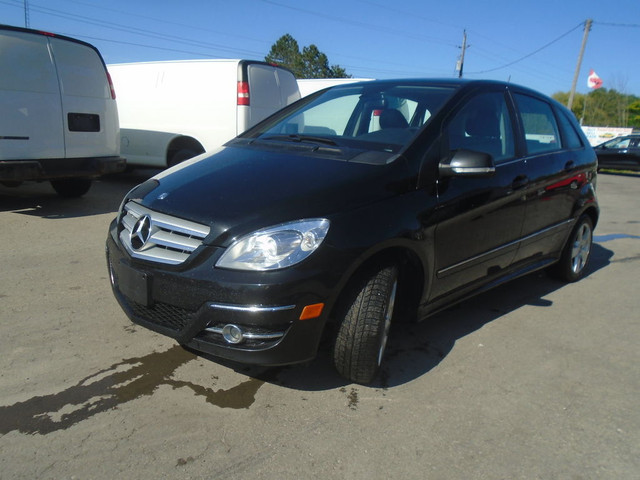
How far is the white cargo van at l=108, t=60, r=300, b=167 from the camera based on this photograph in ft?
25.7

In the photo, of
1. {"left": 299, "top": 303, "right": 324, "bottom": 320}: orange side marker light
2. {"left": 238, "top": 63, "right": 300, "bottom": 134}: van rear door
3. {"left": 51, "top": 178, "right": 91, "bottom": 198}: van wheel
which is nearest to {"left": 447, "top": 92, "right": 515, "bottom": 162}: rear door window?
{"left": 299, "top": 303, "right": 324, "bottom": 320}: orange side marker light

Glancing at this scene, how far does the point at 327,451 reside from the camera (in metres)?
2.35

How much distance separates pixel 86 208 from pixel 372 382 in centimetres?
551

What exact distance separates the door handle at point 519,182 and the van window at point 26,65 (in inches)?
204

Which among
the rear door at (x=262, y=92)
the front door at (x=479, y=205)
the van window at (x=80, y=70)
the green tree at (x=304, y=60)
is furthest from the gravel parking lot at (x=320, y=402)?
the green tree at (x=304, y=60)

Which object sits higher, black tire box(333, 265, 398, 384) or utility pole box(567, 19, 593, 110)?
utility pole box(567, 19, 593, 110)

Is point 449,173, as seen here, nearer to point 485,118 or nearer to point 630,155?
point 485,118

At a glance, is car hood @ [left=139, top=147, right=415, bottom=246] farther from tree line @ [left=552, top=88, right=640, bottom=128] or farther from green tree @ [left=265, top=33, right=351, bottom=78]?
tree line @ [left=552, top=88, right=640, bottom=128]

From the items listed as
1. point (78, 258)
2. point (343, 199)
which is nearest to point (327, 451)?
point (343, 199)

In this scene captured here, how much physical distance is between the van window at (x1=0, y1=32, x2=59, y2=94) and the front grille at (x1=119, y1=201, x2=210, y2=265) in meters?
4.00

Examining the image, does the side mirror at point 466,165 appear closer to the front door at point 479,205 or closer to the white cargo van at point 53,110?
the front door at point 479,205

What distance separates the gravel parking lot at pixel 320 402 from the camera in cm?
227

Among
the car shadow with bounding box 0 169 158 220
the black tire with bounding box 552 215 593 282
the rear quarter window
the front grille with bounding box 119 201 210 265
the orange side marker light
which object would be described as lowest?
the car shadow with bounding box 0 169 158 220

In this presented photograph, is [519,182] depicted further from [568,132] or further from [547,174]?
[568,132]
